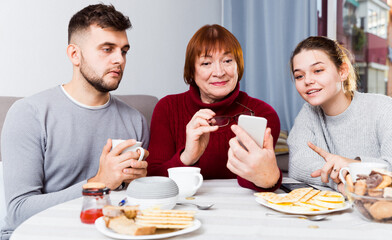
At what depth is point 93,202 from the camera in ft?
2.45

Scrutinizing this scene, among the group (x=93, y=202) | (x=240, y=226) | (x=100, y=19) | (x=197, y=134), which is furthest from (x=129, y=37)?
(x=240, y=226)

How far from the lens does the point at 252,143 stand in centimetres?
88

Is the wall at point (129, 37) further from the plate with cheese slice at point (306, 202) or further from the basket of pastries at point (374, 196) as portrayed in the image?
the basket of pastries at point (374, 196)

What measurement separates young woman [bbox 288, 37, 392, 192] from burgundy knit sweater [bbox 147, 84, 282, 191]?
156 millimetres

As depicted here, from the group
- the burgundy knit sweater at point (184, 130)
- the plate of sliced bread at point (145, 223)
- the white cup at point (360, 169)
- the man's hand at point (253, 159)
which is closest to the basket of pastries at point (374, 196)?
the white cup at point (360, 169)

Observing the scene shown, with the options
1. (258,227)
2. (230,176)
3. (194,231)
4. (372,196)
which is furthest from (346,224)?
(230,176)

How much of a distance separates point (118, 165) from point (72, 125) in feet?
1.34

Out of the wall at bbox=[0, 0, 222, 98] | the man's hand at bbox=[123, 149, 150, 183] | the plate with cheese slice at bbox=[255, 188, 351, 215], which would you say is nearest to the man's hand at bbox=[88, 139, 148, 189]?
the man's hand at bbox=[123, 149, 150, 183]

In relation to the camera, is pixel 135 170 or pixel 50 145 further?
pixel 50 145

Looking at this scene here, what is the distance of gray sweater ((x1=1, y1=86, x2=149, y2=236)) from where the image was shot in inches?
42.5

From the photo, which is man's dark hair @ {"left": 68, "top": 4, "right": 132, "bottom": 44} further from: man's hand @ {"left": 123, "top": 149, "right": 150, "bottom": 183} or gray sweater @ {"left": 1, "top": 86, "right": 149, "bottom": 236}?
man's hand @ {"left": 123, "top": 149, "right": 150, "bottom": 183}

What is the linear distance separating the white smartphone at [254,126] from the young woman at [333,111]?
0.49 m

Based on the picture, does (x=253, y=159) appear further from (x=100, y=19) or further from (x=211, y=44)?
(x=100, y=19)

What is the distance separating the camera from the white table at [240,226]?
2.14 feet
